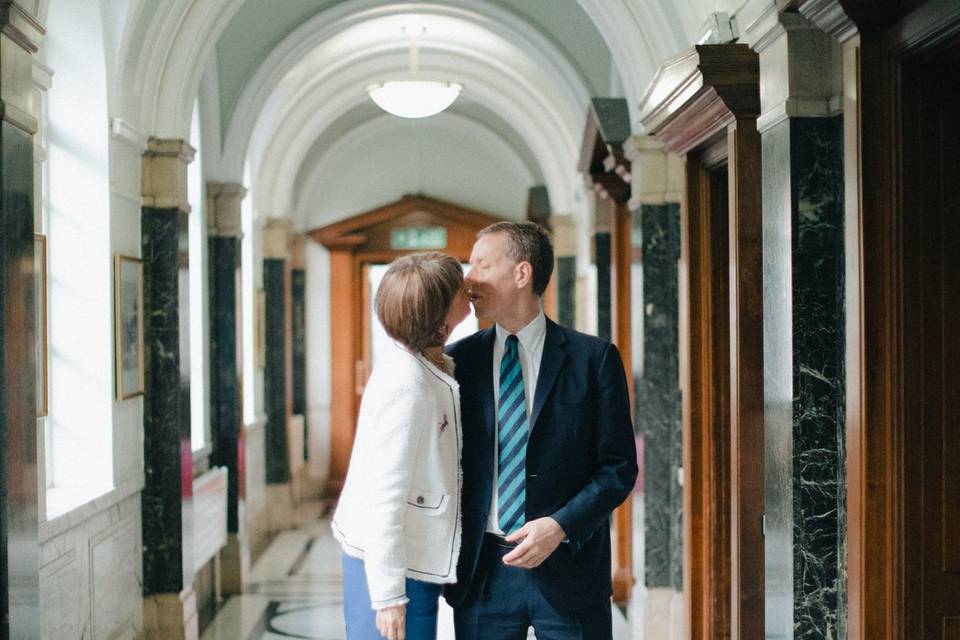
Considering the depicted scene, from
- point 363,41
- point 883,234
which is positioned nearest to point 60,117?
point 883,234

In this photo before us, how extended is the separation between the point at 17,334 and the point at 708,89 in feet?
8.35

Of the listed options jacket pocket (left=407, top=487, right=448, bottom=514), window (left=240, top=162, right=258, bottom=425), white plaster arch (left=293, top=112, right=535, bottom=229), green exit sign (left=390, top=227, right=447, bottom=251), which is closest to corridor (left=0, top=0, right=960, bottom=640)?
jacket pocket (left=407, top=487, right=448, bottom=514)

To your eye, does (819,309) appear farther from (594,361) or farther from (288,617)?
(288,617)

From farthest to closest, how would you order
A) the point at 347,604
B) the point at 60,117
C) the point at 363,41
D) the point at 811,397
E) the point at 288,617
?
1. the point at 363,41
2. the point at 288,617
3. the point at 60,117
4. the point at 811,397
5. the point at 347,604

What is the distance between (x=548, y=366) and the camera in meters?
3.18

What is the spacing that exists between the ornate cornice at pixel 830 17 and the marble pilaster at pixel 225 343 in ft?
22.4

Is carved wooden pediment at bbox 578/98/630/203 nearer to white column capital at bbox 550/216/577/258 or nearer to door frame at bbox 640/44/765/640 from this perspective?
door frame at bbox 640/44/765/640

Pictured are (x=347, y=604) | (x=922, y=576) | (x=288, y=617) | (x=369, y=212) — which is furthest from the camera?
(x=369, y=212)

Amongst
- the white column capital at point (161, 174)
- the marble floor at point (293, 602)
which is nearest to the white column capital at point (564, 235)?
the marble floor at point (293, 602)

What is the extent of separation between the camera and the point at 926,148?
3180 millimetres

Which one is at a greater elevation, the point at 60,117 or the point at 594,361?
the point at 60,117

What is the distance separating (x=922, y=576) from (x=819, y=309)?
859 mm

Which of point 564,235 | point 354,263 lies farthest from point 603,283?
point 354,263

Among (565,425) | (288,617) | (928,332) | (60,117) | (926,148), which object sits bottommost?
(288,617)
